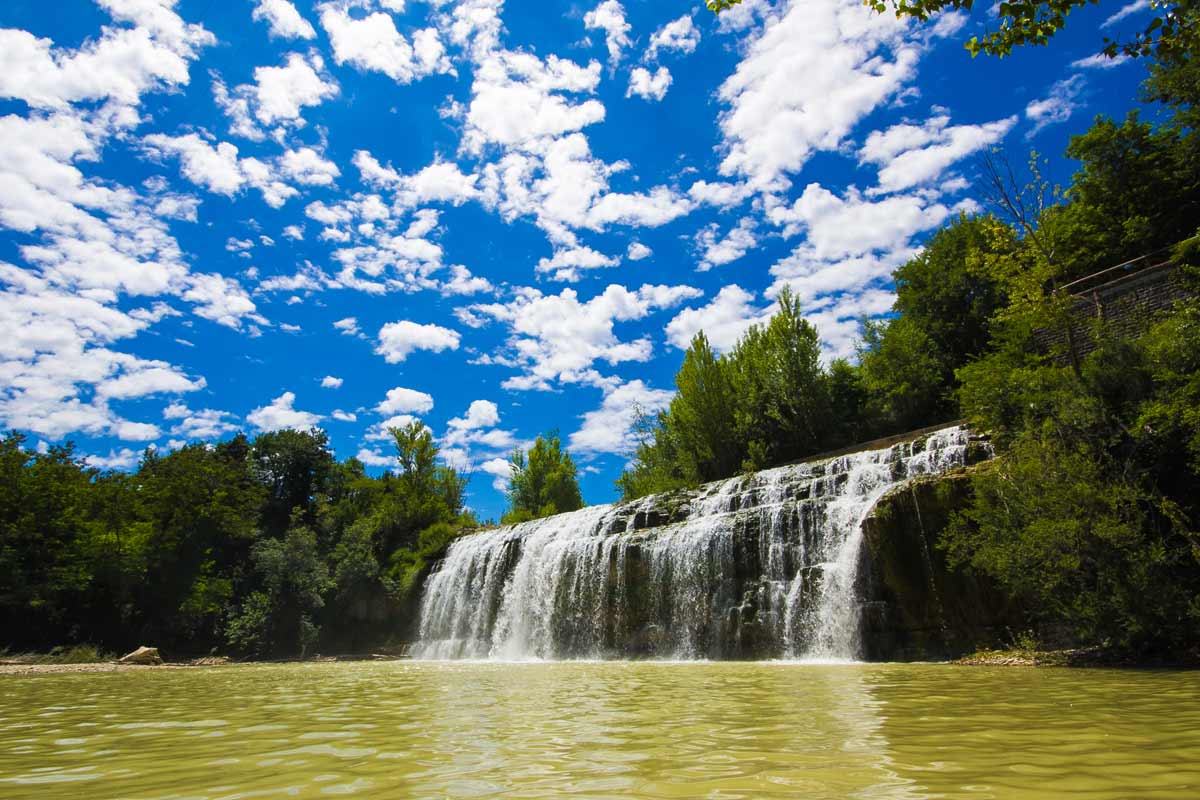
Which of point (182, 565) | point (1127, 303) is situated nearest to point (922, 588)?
point (1127, 303)

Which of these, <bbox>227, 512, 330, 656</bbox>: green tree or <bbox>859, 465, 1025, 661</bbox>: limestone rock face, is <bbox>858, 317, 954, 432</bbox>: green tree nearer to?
<bbox>859, 465, 1025, 661</bbox>: limestone rock face

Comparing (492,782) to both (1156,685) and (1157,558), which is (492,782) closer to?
(1156,685)

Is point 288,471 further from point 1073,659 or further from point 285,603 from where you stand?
point 1073,659

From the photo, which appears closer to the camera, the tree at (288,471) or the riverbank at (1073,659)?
the riverbank at (1073,659)

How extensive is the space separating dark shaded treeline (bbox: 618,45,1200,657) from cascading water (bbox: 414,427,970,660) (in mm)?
3141

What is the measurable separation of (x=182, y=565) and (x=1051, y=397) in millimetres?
34130

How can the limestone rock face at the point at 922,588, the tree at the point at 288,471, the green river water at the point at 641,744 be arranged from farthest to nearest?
the tree at the point at 288,471
the limestone rock face at the point at 922,588
the green river water at the point at 641,744

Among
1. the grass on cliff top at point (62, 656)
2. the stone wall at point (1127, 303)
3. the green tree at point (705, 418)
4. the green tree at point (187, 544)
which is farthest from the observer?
the green tree at point (705, 418)

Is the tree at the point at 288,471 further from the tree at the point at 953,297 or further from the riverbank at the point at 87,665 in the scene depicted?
the tree at the point at 953,297

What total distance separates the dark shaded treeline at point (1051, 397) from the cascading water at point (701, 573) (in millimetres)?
3141

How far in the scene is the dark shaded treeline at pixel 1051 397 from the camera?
34.6ft

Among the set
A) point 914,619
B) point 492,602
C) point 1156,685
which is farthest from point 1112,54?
point 492,602

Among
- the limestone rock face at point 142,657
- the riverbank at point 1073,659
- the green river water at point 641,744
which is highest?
the green river water at point 641,744

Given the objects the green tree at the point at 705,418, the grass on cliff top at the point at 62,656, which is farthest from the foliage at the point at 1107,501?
the grass on cliff top at the point at 62,656
